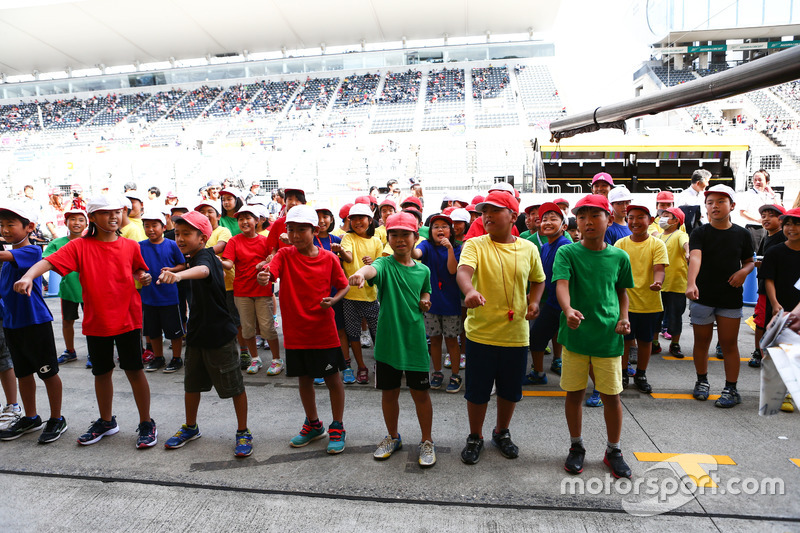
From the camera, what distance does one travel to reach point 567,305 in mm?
2953

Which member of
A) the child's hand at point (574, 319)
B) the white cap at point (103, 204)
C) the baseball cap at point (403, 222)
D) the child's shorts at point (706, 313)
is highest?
the white cap at point (103, 204)

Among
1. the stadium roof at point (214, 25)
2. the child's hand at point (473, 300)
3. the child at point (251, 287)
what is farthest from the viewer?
the stadium roof at point (214, 25)

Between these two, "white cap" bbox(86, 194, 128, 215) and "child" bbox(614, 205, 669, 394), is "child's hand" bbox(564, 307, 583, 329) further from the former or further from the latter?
"white cap" bbox(86, 194, 128, 215)

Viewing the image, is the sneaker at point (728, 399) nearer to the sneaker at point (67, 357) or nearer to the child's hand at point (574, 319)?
the child's hand at point (574, 319)

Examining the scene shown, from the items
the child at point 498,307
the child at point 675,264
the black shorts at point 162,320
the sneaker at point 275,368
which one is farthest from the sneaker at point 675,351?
the black shorts at point 162,320

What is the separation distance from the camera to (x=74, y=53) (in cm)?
4441

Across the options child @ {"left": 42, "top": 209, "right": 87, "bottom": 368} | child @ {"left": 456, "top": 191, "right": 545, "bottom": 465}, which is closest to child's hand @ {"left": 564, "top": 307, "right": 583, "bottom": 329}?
child @ {"left": 456, "top": 191, "right": 545, "bottom": 465}

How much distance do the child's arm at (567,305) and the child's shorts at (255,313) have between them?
10.2 feet

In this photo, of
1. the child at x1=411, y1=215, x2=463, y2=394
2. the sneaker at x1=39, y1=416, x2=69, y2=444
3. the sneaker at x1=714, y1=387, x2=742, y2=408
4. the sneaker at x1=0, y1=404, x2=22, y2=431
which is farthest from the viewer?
the child at x1=411, y1=215, x2=463, y2=394

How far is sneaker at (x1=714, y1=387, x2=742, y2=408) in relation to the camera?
400 cm

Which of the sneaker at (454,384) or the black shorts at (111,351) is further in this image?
the sneaker at (454,384)

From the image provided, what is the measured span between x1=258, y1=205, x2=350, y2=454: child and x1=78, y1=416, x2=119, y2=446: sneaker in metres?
1.53

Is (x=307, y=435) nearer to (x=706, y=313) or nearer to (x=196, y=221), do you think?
(x=196, y=221)

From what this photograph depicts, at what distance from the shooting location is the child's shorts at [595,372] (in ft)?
9.93
